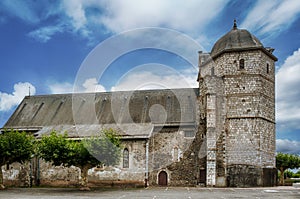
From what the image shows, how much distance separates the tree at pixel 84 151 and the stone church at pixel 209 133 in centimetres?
640

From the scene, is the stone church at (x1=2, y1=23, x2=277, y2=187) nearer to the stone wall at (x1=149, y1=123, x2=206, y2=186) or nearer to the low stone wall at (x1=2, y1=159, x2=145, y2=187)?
the stone wall at (x1=149, y1=123, x2=206, y2=186)

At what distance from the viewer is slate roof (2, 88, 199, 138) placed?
132 ft

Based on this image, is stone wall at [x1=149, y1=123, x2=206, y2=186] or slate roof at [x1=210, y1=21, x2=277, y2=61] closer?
stone wall at [x1=149, y1=123, x2=206, y2=186]

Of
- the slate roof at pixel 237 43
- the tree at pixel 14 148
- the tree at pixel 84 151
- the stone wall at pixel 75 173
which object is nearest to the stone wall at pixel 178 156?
the stone wall at pixel 75 173

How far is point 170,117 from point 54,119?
50.2 ft

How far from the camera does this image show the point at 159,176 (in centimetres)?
3881

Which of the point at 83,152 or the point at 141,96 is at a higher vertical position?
the point at 141,96

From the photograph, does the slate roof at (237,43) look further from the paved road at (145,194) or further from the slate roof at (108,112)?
the paved road at (145,194)

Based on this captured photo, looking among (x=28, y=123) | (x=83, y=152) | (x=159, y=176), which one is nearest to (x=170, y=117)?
(x=159, y=176)

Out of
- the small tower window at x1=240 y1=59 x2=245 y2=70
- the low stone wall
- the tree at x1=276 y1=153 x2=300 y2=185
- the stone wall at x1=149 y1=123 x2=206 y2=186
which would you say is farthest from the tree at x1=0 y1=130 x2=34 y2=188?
the tree at x1=276 y1=153 x2=300 y2=185

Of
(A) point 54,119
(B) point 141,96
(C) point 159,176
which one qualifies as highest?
(B) point 141,96

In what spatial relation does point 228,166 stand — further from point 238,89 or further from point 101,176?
point 101,176

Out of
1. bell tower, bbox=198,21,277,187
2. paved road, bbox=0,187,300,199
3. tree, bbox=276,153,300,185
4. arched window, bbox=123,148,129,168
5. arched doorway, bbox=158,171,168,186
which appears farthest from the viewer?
tree, bbox=276,153,300,185

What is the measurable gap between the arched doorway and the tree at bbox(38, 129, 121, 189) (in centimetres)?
911
